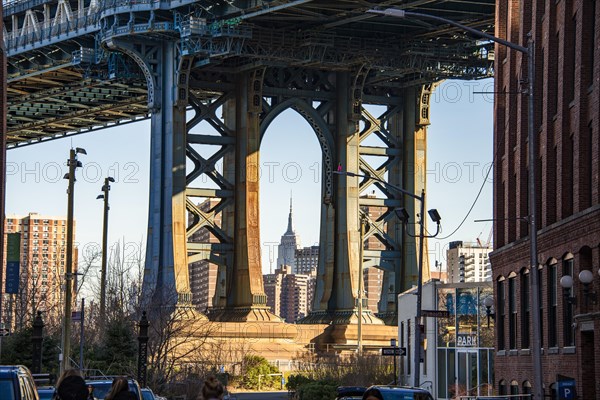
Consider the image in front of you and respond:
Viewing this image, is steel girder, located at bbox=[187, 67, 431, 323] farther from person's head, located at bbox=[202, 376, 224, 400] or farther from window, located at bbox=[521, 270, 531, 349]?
person's head, located at bbox=[202, 376, 224, 400]

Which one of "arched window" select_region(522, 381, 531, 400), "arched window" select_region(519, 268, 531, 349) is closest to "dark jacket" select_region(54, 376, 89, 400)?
"arched window" select_region(522, 381, 531, 400)

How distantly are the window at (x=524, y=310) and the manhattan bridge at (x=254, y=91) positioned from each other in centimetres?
2802

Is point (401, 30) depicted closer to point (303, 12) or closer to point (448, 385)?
point (303, 12)

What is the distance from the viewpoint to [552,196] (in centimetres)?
4078

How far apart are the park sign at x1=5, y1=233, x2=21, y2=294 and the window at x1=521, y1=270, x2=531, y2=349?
15.9 metres

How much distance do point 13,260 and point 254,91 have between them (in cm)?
3338

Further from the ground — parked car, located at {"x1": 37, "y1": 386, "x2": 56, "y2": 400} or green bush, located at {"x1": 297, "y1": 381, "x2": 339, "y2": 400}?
parked car, located at {"x1": 37, "y1": 386, "x2": 56, "y2": 400}

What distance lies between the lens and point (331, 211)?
84938 mm

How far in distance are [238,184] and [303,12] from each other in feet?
40.1

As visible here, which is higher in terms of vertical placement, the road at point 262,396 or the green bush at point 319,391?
the green bush at point 319,391

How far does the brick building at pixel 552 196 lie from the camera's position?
1412 inches

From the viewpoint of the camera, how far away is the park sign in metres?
49.3

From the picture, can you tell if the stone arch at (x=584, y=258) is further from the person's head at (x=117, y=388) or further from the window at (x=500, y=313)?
the person's head at (x=117, y=388)

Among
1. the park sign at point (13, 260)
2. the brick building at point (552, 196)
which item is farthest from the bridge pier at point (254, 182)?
the brick building at point (552, 196)
